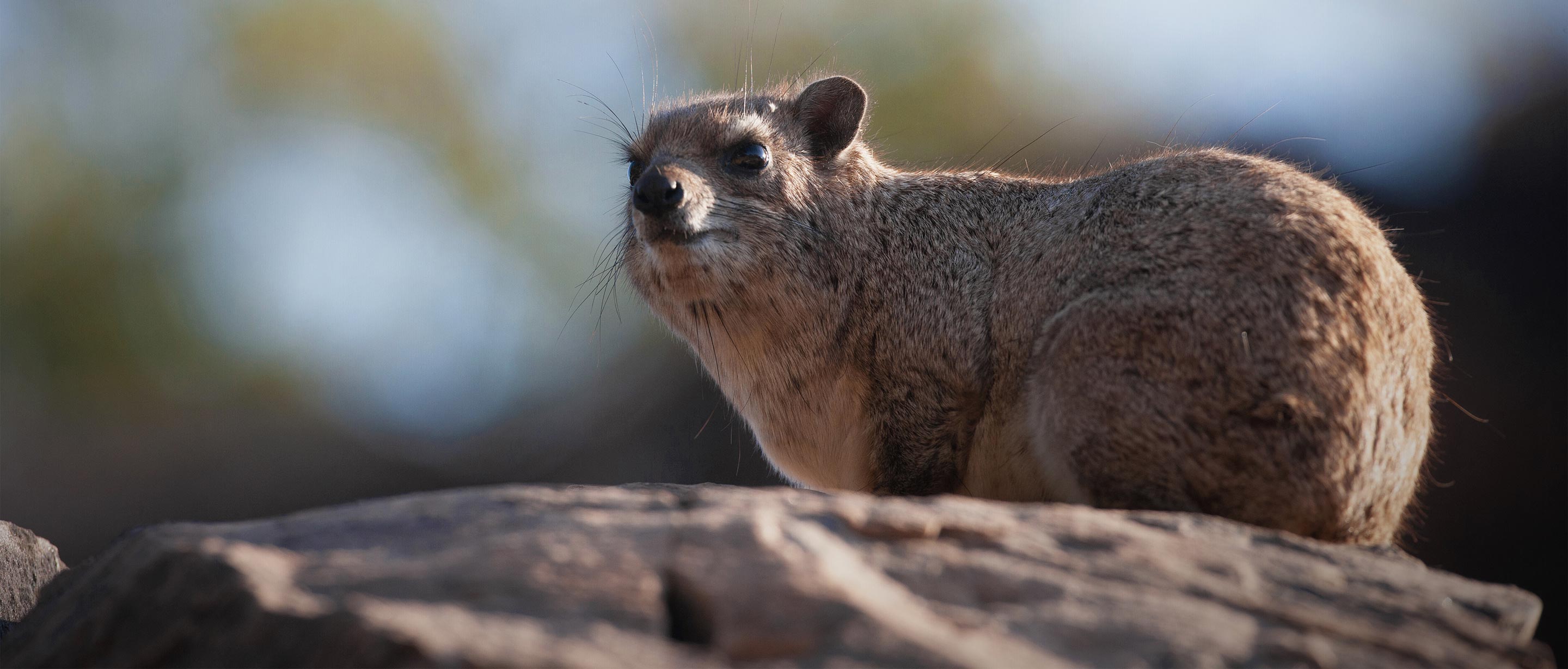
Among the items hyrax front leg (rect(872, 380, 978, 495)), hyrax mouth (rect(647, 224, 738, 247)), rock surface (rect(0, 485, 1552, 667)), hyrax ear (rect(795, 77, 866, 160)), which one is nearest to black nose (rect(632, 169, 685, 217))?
hyrax mouth (rect(647, 224, 738, 247))

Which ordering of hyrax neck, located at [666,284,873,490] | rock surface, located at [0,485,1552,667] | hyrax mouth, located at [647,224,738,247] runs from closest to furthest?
rock surface, located at [0,485,1552,667] < hyrax mouth, located at [647,224,738,247] < hyrax neck, located at [666,284,873,490]

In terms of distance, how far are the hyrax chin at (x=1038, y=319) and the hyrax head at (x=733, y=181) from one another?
16 mm

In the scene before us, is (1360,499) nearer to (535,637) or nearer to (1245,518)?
(1245,518)

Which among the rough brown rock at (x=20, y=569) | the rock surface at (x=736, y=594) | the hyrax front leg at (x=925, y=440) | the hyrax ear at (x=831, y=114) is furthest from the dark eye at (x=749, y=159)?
the rough brown rock at (x=20, y=569)

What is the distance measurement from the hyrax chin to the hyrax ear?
0.01m

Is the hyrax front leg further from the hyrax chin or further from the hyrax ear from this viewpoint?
the hyrax ear

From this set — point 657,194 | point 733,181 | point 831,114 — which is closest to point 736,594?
point 657,194

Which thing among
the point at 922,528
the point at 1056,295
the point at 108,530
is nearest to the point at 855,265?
the point at 1056,295

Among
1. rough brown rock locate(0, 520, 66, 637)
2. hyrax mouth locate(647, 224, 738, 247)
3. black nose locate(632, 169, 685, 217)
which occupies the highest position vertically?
black nose locate(632, 169, 685, 217)

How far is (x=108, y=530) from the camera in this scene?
13.2 metres

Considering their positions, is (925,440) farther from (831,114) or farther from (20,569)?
(20,569)

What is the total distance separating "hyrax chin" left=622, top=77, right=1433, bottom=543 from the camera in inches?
167

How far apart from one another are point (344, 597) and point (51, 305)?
16.7 meters

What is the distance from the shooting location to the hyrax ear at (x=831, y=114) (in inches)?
260
